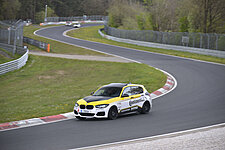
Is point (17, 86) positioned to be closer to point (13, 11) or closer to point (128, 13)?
point (128, 13)

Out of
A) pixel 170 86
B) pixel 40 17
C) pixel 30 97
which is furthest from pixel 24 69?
pixel 40 17

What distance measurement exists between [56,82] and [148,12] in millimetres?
45474

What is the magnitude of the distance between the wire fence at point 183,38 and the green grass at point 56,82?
1149cm

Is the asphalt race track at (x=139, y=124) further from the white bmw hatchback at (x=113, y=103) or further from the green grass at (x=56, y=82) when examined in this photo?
the green grass at (x=56, y=82)

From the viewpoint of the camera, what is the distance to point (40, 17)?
10231 centimetres

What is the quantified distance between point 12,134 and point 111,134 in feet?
10.8

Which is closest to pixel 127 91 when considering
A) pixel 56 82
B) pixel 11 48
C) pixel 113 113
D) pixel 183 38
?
pixel 113 113

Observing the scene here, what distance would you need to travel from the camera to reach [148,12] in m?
68.3

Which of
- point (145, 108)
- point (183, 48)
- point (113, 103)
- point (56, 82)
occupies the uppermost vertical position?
point (183, 48)

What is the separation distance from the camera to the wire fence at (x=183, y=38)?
126 ft

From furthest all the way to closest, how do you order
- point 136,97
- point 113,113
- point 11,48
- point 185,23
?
point 185,23
point 11,48
point 136,97
point 113,113

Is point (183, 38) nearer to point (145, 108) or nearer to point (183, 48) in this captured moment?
point (183, 48)

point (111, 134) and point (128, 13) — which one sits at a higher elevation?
point (128, 13)

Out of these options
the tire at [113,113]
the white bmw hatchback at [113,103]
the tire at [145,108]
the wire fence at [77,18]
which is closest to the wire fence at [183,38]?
the tire at [145,108]
